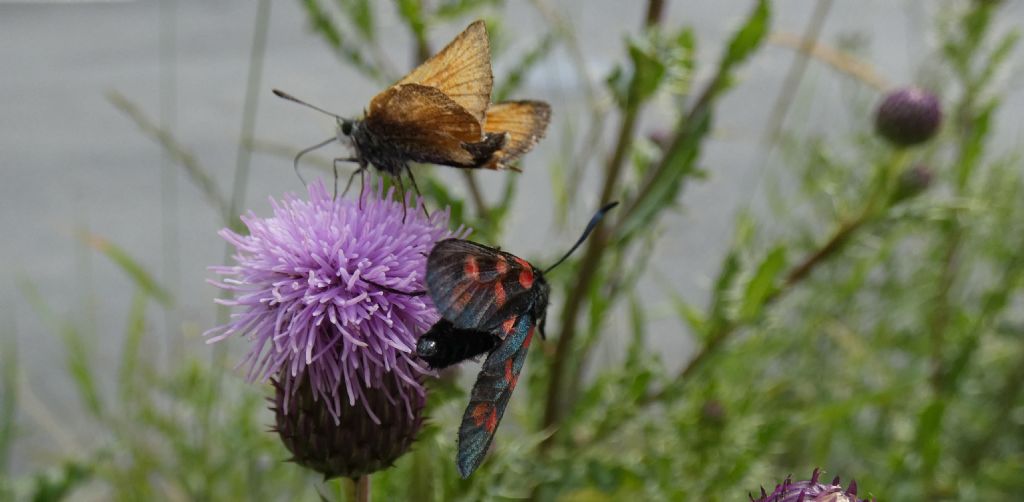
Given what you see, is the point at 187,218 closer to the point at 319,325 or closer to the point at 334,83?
the point at 334,83

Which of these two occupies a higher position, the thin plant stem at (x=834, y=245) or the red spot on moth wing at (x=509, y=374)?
the red spot on moth wing at (x=509, y=374)

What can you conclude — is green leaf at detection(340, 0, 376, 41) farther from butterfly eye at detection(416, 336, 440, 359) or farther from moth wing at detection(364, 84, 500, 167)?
butterfly eye at detection(416, 336, 440, 359)

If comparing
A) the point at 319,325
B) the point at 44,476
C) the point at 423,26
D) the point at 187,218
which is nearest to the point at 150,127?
the point at 423,26

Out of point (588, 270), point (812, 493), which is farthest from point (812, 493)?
point (588, 270)

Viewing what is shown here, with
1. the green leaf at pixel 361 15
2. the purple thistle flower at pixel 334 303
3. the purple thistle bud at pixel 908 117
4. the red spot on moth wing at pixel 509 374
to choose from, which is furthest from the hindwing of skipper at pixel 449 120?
the purple thistle bud at pixel 908 117

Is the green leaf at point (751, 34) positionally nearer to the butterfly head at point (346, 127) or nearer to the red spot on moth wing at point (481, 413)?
the butterfly head at point (346, 127)

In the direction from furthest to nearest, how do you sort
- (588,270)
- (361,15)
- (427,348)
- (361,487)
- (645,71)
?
(361,15) → (588,270) → (645,71) → (361,487) → (427,348)

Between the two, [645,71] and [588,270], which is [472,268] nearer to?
[645,71]
